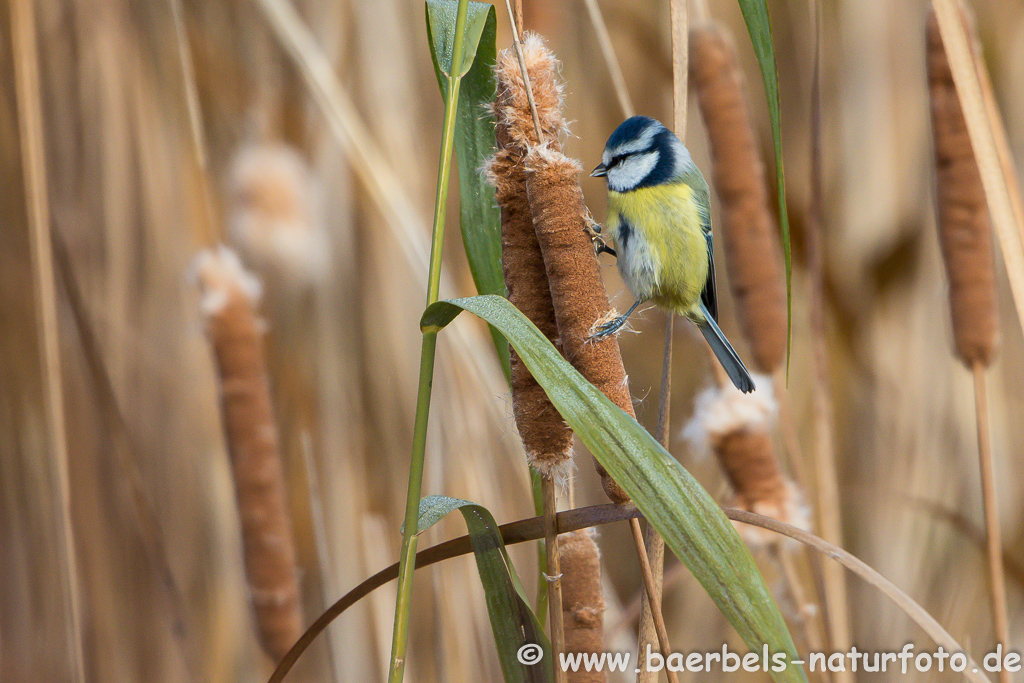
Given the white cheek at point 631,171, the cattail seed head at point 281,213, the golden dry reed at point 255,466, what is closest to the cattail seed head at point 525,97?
the white cheek at point 631,171

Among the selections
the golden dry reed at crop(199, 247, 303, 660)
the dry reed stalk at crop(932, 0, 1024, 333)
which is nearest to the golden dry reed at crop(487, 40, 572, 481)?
the dry reed stalk at crop(932, 0, 1024, 333)

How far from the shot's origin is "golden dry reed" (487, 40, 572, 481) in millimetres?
378

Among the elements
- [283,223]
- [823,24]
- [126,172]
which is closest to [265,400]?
[283,223]

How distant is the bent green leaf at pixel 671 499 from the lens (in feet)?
0.83

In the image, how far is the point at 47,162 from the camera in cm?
92

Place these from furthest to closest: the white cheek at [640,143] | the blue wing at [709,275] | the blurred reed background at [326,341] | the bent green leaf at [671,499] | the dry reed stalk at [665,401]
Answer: the blurred reed background at [326,341] → the blue wing at [709,275] → the white cheek at [640,143] → the dry reed stalk at [665,401] → the bent green leaf at [671,499]

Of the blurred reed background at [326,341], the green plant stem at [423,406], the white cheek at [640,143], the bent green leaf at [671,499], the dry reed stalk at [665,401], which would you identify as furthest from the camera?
the blurred reed background at [326,341]

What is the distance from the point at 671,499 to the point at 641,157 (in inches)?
17.5

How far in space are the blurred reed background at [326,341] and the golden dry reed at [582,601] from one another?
35 cm

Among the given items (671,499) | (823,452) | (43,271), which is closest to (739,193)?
(823,452)

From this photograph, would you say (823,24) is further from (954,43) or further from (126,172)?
(126,172)

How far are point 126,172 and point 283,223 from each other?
237 millimetres

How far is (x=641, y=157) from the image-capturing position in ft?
2.06

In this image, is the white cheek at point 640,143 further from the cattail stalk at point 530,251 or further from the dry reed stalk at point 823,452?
the dry reed stalk at point 823,452
